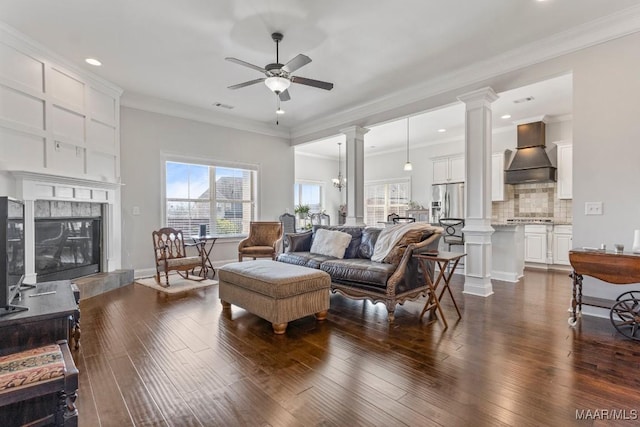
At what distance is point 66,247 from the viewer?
13.5 ft

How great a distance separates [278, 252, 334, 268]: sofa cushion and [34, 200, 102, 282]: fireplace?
8.92 ft

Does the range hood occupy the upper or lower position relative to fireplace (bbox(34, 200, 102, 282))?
upper

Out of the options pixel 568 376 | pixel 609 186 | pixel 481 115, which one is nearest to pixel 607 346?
pixel 568 376

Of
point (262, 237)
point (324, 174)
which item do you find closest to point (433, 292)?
point (262, 237)

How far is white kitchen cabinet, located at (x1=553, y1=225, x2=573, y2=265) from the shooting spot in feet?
18.8

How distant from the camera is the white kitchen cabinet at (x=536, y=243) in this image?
→ 593cm

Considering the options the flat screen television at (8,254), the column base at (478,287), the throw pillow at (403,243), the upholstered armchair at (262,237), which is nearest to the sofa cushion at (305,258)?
the throw pillow at (403,243)

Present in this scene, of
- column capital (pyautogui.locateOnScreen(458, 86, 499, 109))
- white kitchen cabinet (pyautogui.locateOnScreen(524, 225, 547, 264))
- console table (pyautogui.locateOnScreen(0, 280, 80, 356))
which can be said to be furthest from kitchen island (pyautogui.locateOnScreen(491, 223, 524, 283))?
console table (pyautogui.locateOnScreen(0, 280, 80, 356))

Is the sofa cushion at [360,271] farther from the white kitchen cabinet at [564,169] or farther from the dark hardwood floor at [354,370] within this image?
the white kitchen cabinet at [564,169]

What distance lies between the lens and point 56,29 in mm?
3246

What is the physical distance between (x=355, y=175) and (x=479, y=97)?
239 centimetres

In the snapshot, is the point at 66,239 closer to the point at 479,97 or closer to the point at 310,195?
the point at 479,97

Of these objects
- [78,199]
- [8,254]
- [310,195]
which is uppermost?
[310,195]

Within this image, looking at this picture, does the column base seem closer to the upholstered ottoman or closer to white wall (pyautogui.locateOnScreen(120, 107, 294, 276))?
the upholstered ottoman
